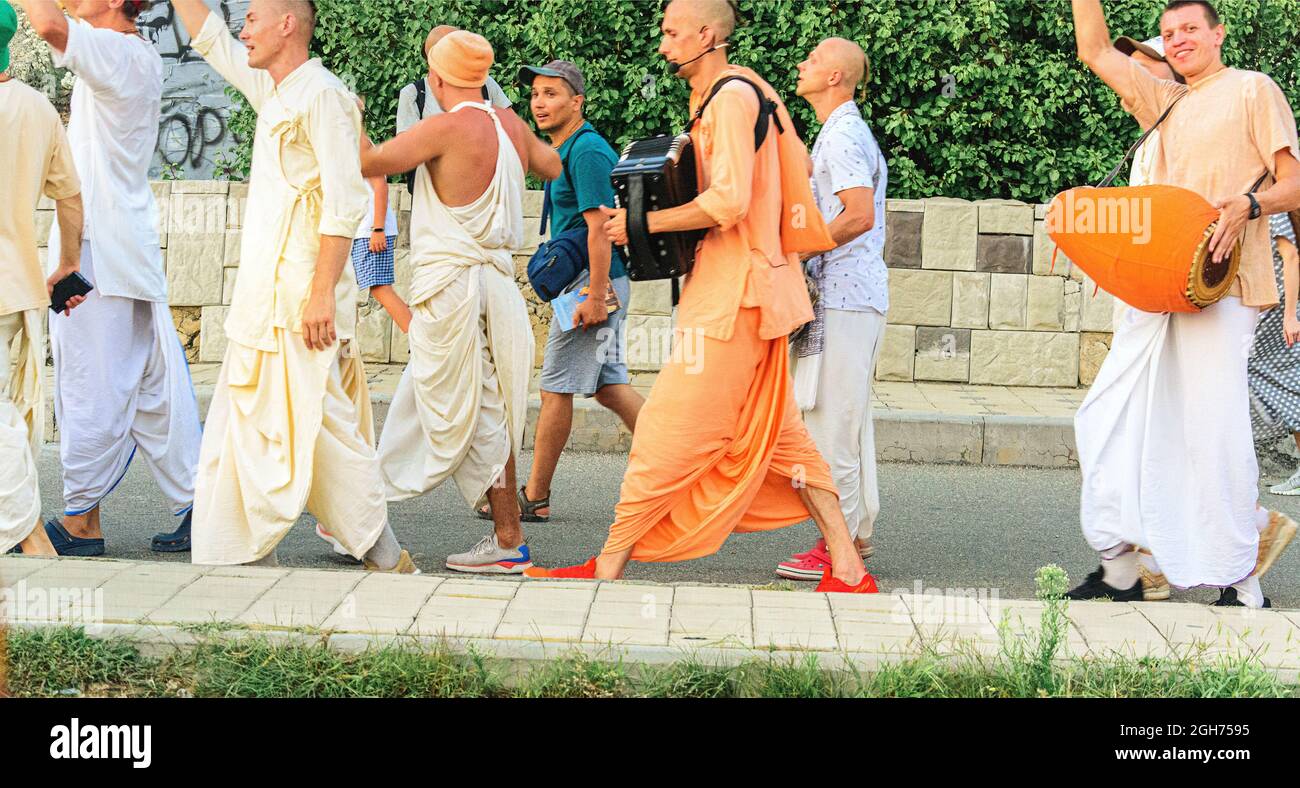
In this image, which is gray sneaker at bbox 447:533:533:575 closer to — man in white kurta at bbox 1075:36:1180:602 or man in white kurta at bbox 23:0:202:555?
man in white kurta at bbox 23:0:202:555

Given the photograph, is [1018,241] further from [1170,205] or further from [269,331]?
[269,331]

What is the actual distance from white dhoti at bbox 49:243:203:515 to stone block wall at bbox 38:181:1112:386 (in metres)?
4.20

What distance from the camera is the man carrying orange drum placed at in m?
5.20

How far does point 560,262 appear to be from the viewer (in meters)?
6.80

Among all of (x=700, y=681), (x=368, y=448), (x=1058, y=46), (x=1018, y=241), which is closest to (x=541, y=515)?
(x=368, y=448)

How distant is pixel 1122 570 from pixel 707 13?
2.39 meters

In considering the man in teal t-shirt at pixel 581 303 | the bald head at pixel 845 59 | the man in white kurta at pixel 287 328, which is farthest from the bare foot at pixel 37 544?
the bald head at pixel 845 59

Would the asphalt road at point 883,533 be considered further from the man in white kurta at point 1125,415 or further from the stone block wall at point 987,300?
the stone block wall at point 987,300

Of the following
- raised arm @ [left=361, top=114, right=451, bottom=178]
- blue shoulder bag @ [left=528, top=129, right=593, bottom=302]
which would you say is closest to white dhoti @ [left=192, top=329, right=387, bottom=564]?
raised arm @ [left=361, top=114, right=451, bottom=178]

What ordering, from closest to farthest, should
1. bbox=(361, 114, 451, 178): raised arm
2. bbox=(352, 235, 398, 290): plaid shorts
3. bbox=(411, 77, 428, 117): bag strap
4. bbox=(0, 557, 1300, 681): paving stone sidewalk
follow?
bbox=(0, 557, 1300, 681): paving stone sidewalk → bbox=(361, 114, 451, 178): raised arm → bbox=(411, 77, 428, 117): bag strap → bbox=(352, 235, 398, 290): plaid shorts

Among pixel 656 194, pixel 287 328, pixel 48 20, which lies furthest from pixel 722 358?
pixel 48 20

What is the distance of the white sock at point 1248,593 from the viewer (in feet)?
17.7

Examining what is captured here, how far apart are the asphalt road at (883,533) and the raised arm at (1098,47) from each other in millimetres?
1886

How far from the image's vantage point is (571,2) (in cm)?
1087
